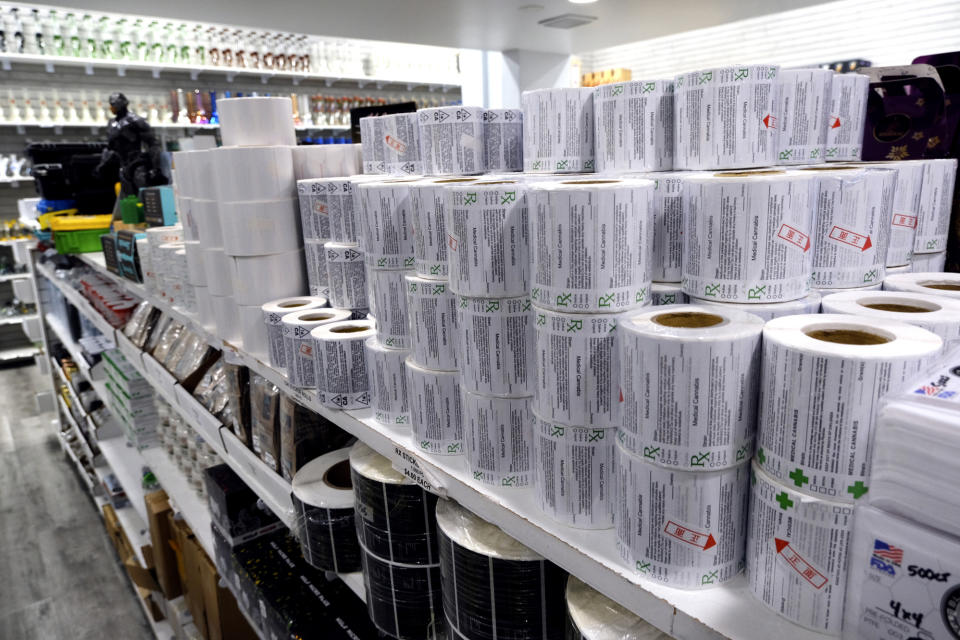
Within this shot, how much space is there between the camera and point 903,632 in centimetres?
50

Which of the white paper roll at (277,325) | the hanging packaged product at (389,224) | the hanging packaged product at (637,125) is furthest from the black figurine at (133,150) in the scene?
the hanging packaged product at (637,125)

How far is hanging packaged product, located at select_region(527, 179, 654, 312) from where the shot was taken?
0.76m

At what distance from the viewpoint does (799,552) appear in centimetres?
64

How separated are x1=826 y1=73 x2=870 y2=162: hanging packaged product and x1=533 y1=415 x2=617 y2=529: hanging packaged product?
77cm

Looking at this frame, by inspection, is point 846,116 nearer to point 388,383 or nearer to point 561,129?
point 561,129

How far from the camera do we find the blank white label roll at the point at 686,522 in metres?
0.70

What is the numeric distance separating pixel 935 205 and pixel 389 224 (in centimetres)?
93

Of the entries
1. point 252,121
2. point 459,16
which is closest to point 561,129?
point 252,121

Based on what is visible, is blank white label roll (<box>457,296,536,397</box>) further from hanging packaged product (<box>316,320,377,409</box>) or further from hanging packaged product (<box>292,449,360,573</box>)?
hanging packaged product (<box>292,449,360,573</box>)

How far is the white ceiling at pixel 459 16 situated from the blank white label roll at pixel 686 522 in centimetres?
297

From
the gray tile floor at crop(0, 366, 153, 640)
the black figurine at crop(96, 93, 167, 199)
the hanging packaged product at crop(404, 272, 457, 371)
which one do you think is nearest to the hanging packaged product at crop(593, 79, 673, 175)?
the hanging packaged product at crop(404, 272, 457, 371)

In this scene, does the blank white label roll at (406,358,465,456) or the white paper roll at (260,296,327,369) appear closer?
the blank white label roll at (406,358,465,456)

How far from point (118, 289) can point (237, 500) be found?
2072mm

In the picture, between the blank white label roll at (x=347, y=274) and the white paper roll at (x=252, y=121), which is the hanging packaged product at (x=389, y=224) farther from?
the white paper roll at (x=252, y=121)
